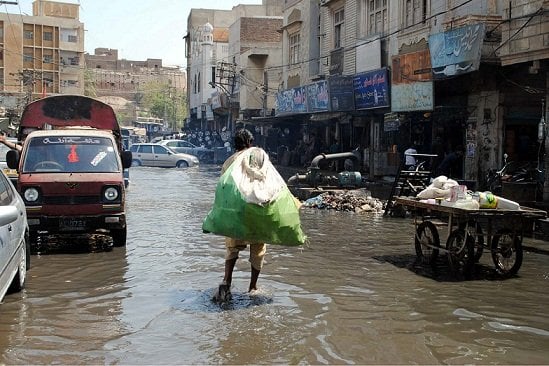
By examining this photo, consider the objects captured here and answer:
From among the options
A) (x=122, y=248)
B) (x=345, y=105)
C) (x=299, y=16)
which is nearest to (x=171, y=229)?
(x=122, y=248)

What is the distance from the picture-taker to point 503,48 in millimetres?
16000

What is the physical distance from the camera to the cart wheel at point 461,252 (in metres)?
9.05

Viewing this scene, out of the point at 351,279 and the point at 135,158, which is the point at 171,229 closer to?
the point at 351,279

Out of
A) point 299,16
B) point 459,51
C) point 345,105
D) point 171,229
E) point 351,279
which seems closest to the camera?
point 351,279

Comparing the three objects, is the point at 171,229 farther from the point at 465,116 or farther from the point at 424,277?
the point at 465,116

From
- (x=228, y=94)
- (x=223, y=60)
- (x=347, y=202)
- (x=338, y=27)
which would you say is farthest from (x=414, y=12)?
(x=223, y=60)

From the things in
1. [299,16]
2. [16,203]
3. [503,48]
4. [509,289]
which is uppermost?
[299,16]

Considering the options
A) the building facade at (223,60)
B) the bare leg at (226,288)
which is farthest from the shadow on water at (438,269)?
the building facade at (223,60)

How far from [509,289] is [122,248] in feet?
20.3

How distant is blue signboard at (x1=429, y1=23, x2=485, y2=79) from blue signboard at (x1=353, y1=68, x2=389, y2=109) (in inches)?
175

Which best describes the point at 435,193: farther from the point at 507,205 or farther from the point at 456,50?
the point at 456,50

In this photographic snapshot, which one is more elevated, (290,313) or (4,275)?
(4,275)

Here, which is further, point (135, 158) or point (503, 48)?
point (135, 158)

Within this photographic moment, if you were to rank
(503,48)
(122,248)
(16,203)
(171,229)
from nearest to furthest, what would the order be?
(16,203)
(122,248)
(171,229)
(503,48)
